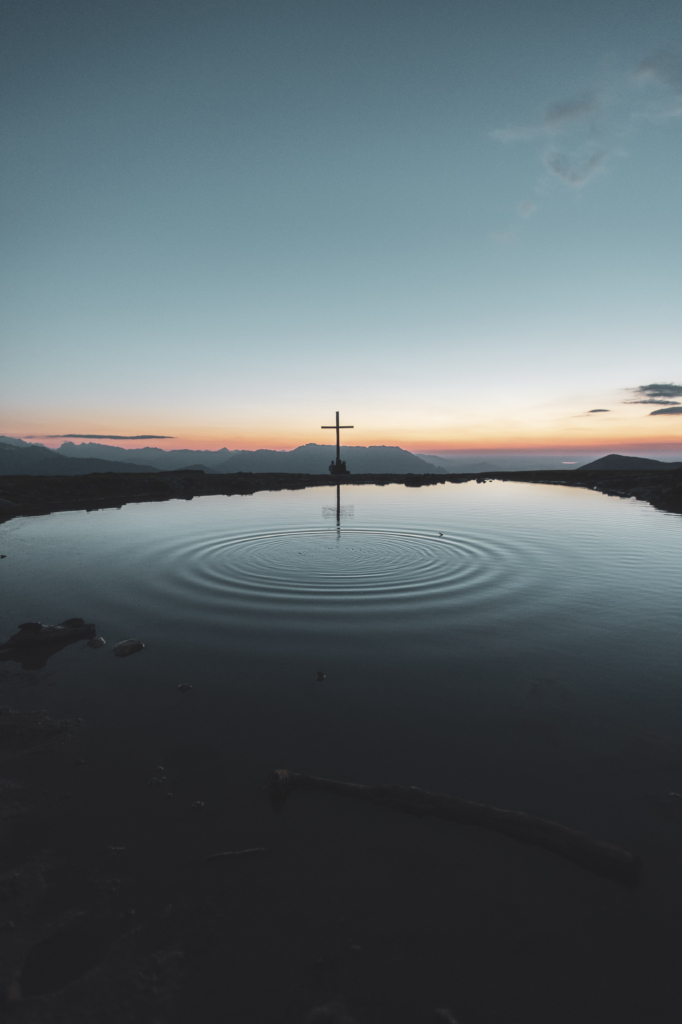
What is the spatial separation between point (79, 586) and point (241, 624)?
700 cm

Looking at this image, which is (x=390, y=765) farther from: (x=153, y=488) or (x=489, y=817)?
(x=153, y=488)

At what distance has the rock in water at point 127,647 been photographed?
32.9 ft

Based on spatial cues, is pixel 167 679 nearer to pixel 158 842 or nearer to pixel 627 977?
pixel 158 842

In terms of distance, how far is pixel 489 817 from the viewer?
518 centimetres

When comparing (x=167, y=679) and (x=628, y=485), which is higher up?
(x=628, y=485)

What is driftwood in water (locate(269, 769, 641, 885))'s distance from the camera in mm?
4637

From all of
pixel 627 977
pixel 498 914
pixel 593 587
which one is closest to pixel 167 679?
pixel 498 914

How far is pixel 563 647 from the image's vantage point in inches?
405

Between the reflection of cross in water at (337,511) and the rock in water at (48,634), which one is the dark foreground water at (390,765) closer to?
the rock in water at (48,634)

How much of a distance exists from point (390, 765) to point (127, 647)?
6700mm

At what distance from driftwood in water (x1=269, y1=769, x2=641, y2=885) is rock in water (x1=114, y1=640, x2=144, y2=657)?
576 centimetres

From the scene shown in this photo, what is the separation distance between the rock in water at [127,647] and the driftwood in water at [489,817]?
576 cm

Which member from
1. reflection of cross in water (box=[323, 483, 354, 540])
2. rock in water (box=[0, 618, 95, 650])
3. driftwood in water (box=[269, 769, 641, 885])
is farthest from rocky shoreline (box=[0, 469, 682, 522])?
driftwood in water (box=[269, 769, 641, 885])

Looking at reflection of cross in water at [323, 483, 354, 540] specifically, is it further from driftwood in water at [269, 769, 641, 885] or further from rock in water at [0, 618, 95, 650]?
driftwood in water at [269, 769, 641, 885]
